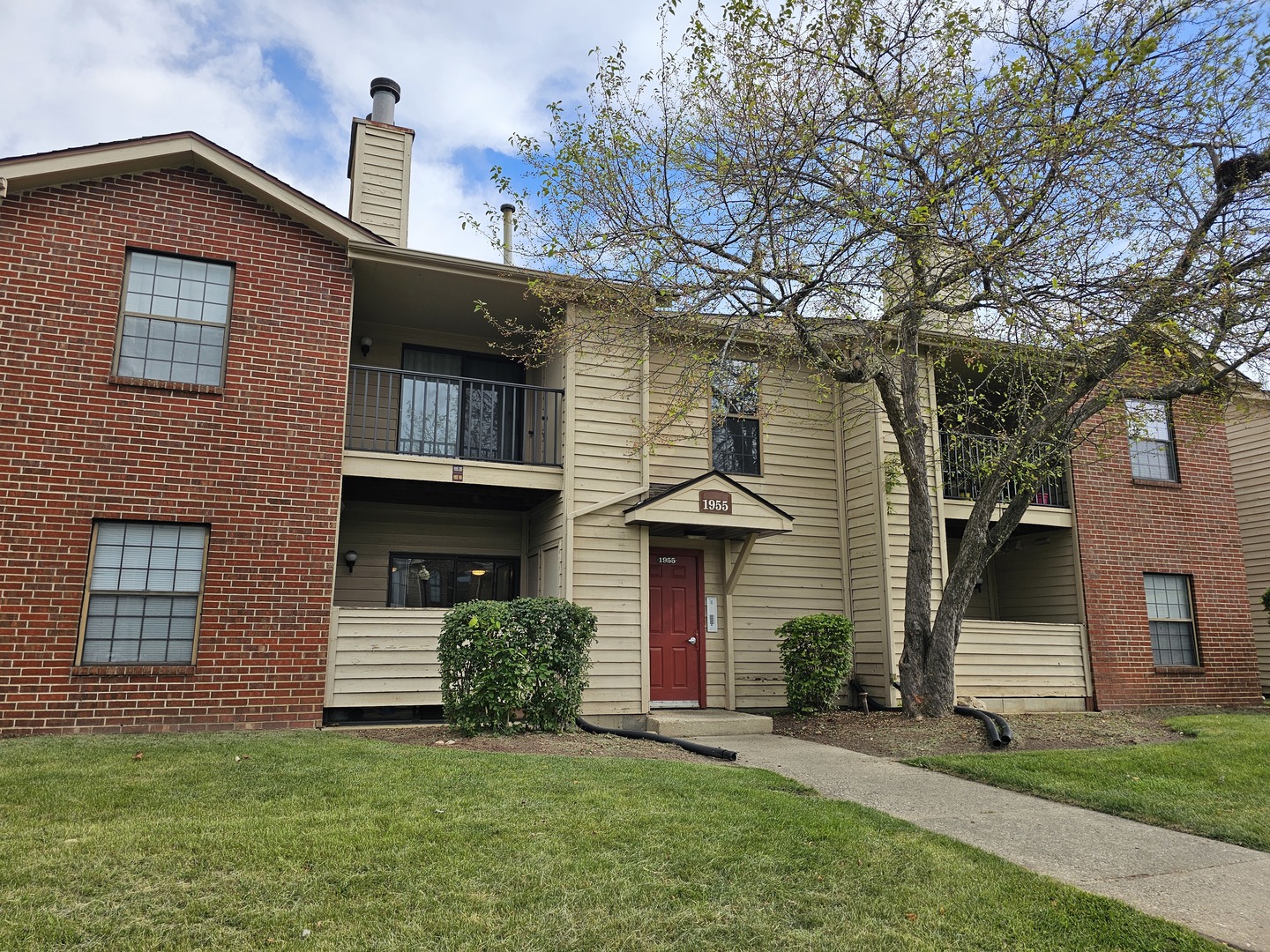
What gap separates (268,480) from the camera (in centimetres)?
951

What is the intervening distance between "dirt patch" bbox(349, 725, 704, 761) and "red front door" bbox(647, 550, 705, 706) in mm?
2578

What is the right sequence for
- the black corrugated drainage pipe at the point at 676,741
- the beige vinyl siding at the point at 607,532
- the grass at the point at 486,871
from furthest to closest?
the beige vinyl siding at the point at 607,532 → the black corrugated drainage pipe at the point at 676,741 → the grass at the point at 486,871

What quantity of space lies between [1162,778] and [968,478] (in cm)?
654

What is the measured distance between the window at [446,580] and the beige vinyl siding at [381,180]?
4527 mm

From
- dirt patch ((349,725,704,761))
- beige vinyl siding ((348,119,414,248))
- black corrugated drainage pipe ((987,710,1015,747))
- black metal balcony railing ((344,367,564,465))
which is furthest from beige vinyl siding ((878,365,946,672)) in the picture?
beige vinyl siding ((348,119,414,248))

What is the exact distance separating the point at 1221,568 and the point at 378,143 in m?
15.0

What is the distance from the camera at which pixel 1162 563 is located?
1366cm

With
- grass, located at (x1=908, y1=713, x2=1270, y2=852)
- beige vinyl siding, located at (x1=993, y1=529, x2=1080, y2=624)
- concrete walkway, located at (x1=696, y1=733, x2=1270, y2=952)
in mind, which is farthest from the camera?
beige vinyl siding, located at (x1=993, y1=529, x2=1080, y2=624)

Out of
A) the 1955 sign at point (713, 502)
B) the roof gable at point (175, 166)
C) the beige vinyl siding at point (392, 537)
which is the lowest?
the beige vinyl siding at point (392, 537)

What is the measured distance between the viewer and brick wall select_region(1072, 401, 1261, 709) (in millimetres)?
13047

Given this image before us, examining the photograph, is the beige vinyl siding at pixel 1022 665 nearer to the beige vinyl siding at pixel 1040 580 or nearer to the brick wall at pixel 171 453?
the beige vinyl siding at pixel 1040 580

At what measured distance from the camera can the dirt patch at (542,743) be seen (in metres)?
7.83

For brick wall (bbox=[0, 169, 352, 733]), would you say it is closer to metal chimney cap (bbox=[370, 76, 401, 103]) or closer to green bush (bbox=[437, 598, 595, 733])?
green bush (bbox=[437, 598, 595, 733])

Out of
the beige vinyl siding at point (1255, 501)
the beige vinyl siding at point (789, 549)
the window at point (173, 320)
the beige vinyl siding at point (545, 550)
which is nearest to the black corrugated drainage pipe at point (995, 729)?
the beige vinyl siding at point (789, 549)
